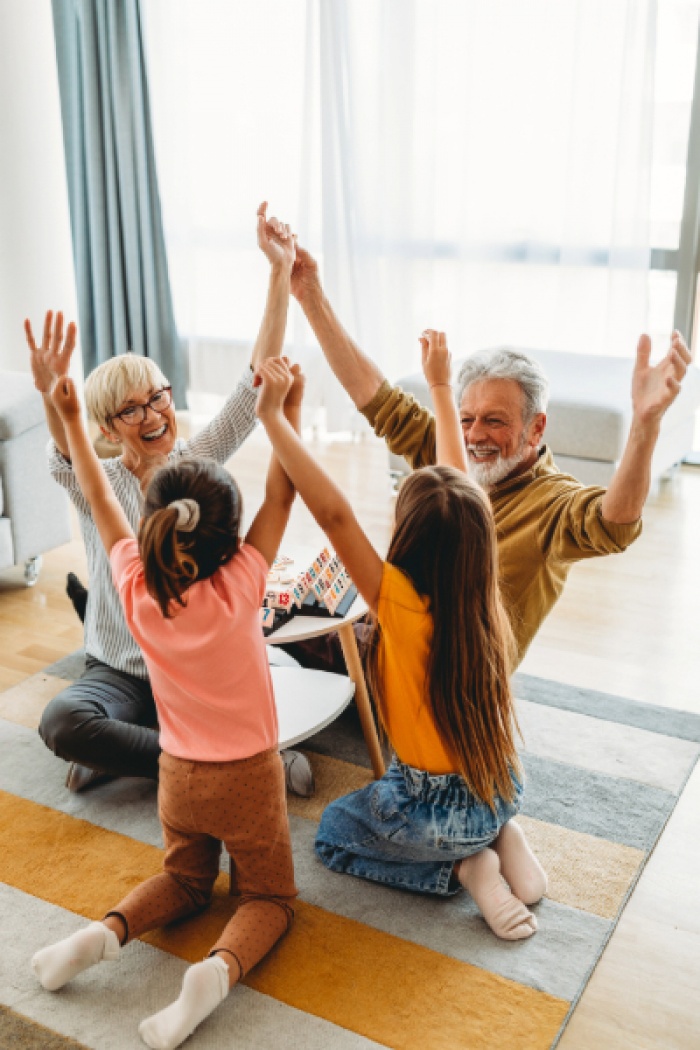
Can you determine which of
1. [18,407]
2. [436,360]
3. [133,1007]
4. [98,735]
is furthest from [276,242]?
[18,407]

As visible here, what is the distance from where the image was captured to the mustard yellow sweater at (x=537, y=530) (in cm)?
198

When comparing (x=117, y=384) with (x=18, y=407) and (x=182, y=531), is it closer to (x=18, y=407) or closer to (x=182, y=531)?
(x=182, y=531)

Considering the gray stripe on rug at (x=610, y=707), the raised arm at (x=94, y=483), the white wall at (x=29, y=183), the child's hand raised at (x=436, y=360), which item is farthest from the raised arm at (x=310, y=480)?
the white wall at (x=29, y=183)

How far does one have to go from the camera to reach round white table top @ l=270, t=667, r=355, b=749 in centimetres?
213

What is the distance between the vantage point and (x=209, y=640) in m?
1.65

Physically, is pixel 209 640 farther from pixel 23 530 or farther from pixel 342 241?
pixel 342 241

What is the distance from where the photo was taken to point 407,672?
6.01 ft

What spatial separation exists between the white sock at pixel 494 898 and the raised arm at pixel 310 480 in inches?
23.3

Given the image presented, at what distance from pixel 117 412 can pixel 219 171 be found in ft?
10.8

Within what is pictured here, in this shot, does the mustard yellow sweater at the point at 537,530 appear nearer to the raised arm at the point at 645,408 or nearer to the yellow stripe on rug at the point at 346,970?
the raised arm at the point at 645,408

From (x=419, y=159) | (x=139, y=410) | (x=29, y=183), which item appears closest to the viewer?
(x=139, y=410)

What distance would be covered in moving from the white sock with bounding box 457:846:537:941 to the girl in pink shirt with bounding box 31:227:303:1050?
A: 0.34 metres

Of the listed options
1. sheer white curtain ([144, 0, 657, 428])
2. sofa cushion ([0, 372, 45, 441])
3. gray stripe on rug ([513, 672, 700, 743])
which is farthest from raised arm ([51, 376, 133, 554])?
sheer white curtain ([144, 0, 657, 428])

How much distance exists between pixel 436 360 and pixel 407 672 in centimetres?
59
